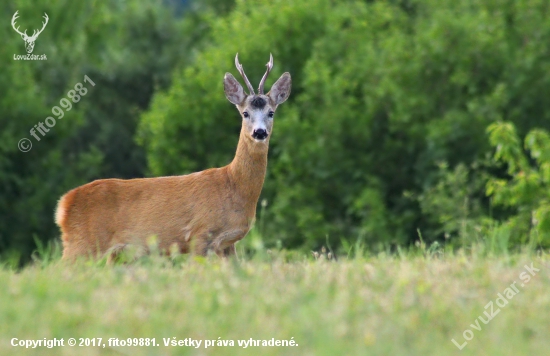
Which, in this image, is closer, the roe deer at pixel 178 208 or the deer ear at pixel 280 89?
the roe deer at pixel 178 208

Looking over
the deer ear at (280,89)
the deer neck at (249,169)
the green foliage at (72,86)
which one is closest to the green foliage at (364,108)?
the green foliage at (72,86)

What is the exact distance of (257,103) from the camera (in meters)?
9.29

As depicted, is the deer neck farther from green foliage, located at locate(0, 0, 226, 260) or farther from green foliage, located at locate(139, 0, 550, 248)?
green foliage, located at locate(0, 0, 226, 260)

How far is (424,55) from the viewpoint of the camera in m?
26.2

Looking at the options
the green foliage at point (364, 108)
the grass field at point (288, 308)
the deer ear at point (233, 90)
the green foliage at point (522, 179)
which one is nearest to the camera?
the grass field at point (288, 308)

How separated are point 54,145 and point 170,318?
2597 cm

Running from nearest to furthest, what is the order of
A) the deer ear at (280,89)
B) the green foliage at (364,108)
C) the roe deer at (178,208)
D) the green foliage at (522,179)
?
the roe deer at (178,208), the deer ear at (280,89), the green foliage at (522,179), the green foliage at (364,108)

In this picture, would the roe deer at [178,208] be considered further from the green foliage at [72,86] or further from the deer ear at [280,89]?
the green foliage at [72,86]

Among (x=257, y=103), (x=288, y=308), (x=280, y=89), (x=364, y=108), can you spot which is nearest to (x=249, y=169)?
(x=257, y=103)

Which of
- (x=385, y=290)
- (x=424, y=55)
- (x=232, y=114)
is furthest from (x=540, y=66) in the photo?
(x=385, y=290)

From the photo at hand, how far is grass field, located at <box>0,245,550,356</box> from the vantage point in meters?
4.95

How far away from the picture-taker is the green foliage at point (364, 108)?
24734 millimetres

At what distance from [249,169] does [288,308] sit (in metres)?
3.62

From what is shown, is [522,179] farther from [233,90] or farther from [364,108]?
[364,108]
